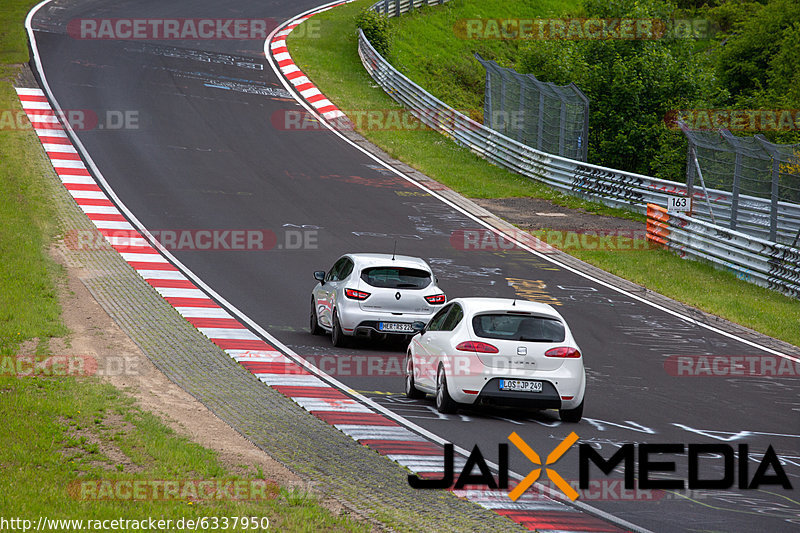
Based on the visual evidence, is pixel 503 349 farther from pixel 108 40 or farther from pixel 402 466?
pixel 108 40

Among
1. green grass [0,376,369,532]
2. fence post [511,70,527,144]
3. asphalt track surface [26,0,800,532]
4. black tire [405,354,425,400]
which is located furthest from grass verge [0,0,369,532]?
fence post [511,70,527,144]

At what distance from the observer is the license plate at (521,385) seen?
11320 mm

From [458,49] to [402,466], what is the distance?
42.4 metres

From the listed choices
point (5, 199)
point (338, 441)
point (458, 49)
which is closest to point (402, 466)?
point (338, 441)

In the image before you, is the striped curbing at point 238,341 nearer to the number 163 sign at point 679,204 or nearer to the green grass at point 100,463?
the green grass at point 100,463

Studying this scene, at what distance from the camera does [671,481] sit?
8977 mm

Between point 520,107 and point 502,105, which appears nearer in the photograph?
point 520,107

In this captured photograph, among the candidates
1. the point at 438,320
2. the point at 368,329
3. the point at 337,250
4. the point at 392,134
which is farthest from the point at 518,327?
the point at 392,134

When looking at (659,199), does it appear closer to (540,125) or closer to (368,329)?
(540,125)

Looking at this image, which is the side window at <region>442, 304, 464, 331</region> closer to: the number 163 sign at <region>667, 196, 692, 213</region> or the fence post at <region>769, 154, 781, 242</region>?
the fence post at <region>769, 154, 781, 242</region>

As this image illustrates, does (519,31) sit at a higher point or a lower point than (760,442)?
higher

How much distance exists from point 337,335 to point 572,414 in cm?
510

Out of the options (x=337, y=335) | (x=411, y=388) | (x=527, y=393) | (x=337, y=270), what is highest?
(x=337, y=270)

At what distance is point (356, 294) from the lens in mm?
15406
